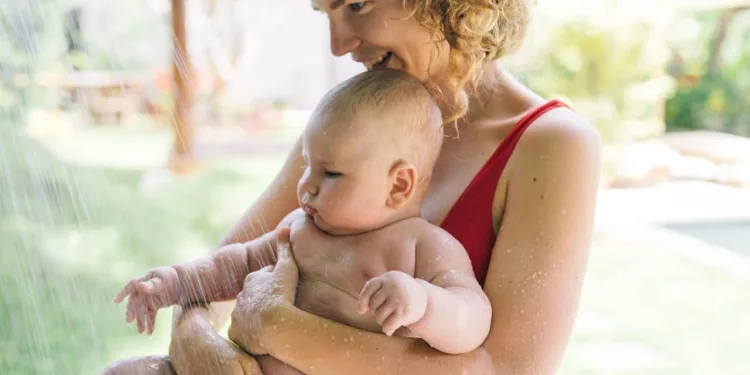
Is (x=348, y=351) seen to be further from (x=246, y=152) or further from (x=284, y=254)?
(x=246, y=152)

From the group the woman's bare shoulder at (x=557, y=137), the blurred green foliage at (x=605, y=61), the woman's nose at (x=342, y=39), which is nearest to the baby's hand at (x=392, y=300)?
the woman's bare shoulder at (x=557, y=137)

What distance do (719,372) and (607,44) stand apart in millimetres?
4235

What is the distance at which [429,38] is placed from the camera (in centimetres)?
141

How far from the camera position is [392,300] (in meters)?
1.01

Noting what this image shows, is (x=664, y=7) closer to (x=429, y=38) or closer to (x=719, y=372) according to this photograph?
(x=719, y=372)

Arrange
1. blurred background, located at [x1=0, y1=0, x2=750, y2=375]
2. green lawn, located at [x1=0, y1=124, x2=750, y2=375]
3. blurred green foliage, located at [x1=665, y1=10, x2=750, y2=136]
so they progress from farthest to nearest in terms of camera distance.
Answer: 1. blurred green foliage, located at [x1=665, y1=10, x2=750, y2=136]
2. blurred background, located at [x1=0, y1=0, x2=750, y2=375]
3. green lawn, located at [x1=0, y1=124, x2=750, y2=375]

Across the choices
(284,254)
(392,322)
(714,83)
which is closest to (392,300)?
(392,322)

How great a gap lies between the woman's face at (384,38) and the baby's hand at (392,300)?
511mm

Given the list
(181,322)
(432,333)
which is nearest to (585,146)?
(432,333)

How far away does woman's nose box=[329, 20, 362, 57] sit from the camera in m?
1.41

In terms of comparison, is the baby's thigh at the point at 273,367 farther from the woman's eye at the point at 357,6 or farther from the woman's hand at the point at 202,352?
the woman's eye at the point at 357,6

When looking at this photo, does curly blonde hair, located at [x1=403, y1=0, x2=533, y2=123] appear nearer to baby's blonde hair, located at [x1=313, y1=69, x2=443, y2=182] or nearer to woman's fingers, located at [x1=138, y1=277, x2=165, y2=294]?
baby's blonde hair, located at [x1=313, y1=69, x2=443, y2=182]

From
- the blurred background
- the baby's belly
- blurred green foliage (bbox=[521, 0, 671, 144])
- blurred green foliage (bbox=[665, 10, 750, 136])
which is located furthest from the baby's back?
blurred green foliage (bbox=[665, 10, 750, 136])

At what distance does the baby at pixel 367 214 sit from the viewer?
4.06 ft
